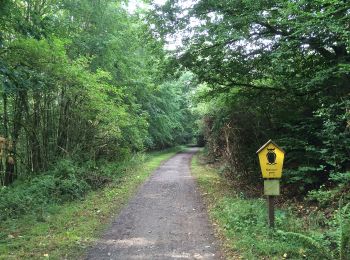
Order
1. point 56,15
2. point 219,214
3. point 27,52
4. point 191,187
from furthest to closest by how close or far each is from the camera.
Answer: point 56,15, point 191,187, point 27,52, point 219,214

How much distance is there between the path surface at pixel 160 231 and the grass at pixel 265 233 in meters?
0.34

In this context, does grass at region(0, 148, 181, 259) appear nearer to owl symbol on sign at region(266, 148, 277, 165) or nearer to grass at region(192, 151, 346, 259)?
grass at region(192, 151, 346, 259)

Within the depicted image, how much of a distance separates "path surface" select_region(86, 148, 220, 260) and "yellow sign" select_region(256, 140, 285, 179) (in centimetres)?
164

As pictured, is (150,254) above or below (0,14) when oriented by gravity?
below

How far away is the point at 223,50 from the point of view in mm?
11758

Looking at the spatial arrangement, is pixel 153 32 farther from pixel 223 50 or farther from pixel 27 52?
pixel 27 52

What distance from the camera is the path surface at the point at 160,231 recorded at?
5980 mm

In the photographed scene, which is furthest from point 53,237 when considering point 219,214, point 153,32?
point 153,32

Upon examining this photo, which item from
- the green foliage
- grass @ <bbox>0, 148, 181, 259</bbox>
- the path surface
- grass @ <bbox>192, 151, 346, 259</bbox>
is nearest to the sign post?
grass @ <bbox>192, 151, 346, 259</bbox>

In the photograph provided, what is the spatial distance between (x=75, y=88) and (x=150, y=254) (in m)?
8.42

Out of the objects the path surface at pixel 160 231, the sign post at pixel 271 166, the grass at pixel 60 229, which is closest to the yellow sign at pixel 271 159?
the sign post at pixel 271 166

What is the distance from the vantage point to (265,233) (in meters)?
6.64

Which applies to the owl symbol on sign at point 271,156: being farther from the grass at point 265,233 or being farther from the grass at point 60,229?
the grass at point 60,229

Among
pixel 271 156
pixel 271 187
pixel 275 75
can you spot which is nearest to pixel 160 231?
pixel 271 187
